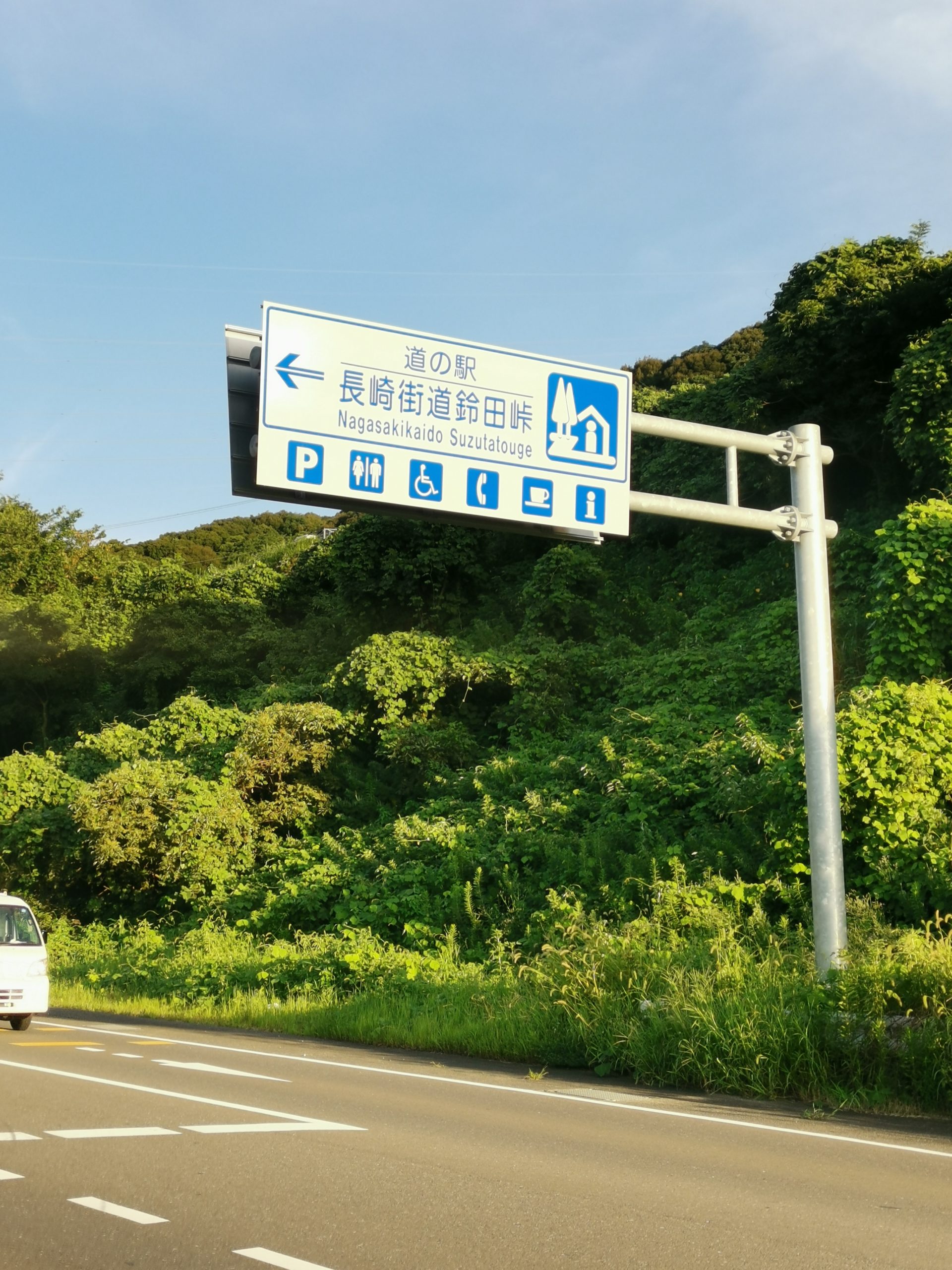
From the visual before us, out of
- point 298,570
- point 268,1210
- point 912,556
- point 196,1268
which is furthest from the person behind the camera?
point 298,570

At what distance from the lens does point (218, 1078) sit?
10.7m

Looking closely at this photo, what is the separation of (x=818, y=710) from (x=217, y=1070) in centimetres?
661

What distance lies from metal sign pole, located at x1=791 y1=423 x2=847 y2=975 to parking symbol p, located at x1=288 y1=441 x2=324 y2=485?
433cm

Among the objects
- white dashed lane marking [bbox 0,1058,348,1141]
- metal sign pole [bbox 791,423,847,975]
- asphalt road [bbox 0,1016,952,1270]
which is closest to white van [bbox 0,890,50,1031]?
white dashed lane marking [bbox 0,1058,348,1141]

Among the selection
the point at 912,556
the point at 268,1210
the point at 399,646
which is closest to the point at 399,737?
the point at 399,646

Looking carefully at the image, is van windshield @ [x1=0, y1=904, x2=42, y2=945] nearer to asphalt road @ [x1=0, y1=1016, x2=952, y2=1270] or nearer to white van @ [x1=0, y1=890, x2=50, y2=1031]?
white van @ [x1=0, y1=890, x2=50, y2=1031]

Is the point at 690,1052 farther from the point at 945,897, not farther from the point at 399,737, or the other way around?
the point at 399,737

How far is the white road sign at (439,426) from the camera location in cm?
973

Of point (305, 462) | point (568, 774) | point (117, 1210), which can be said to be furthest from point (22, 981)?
point (117, 1210)

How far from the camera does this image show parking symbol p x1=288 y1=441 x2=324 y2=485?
962cm

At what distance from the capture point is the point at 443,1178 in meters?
6.52

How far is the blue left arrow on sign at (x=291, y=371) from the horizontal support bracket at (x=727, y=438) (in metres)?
2.81

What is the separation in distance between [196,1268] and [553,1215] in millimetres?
1803

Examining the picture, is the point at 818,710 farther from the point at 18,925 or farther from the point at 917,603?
the point at 18,925
